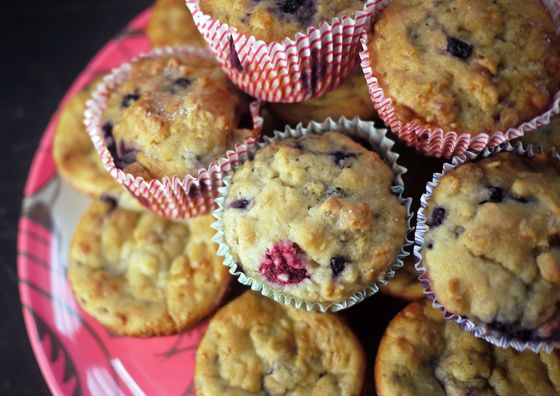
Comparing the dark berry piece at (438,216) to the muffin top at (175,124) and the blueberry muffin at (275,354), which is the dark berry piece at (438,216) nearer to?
the blueberry muffin at (275,354)

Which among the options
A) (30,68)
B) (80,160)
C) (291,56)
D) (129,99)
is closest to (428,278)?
(291,56)

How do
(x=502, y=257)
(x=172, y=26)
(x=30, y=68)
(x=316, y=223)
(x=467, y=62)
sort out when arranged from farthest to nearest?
(x=30, y=68) < (x=172, y=26) < (x=467, y=62) < (x=316, y=223) < (x=502, y=257)

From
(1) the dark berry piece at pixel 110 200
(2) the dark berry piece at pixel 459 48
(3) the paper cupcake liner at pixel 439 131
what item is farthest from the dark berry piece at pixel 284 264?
(1) the dark berry piece at pixel 110 200

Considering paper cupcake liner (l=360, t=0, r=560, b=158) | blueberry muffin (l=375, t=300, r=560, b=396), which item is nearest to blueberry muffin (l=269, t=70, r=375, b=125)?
paper cupcake liner (l=360, t=0, r=560, b=158)

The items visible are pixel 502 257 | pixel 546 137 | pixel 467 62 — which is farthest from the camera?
pixel 546 137

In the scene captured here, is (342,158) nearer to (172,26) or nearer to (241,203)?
(241,203)

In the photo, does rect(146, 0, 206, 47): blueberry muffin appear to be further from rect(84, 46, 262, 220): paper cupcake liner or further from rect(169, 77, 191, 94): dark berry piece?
rect(169, 77, 191, 94): dark berry piece

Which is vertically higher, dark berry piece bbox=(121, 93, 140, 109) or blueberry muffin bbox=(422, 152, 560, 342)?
dark berry piece bbox=(121, 93, 140, 109)
